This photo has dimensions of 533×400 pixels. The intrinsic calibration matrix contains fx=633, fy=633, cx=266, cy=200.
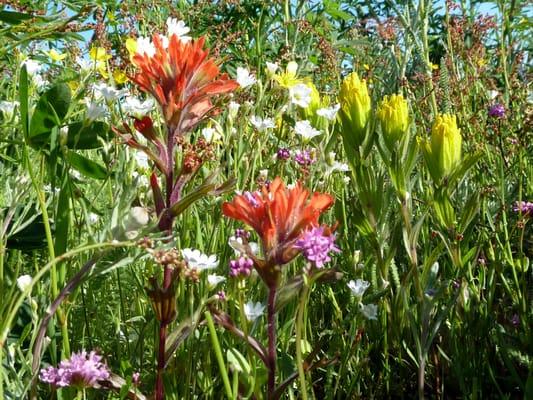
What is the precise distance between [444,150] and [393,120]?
104mm

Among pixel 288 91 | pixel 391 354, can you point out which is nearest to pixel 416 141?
pixel 391 354

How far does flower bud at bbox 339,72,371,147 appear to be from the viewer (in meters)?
1.15

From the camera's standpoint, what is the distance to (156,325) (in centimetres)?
103

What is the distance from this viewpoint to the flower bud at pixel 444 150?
1110 millimetres

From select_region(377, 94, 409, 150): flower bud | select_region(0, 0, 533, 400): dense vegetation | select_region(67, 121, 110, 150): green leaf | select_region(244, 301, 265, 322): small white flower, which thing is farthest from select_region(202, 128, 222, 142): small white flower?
select_region(244, 301, 265, 322): small white flower

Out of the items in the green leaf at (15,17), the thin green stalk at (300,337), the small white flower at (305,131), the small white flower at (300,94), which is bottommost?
the thin green stalk at (300,337)

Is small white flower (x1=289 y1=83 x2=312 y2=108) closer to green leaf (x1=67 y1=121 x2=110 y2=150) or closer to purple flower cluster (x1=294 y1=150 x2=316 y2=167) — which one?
purple flower cluster (x1=294 y1=150 x2=316 y2=167)

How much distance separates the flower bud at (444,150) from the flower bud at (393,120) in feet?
0.19

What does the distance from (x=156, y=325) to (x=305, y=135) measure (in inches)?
26.7

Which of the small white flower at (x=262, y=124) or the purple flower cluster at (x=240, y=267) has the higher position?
the small white flower at (x=262, y=124)

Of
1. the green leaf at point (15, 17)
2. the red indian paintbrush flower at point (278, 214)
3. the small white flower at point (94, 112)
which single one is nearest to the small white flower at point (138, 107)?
the small white flower at point (94, 112)

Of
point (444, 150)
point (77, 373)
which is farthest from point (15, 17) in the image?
point (444, 150)

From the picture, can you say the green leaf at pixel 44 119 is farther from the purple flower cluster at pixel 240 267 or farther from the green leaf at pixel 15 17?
the purple flower cluster at pixel 240 267

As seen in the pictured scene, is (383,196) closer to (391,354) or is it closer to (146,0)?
(391,354)
